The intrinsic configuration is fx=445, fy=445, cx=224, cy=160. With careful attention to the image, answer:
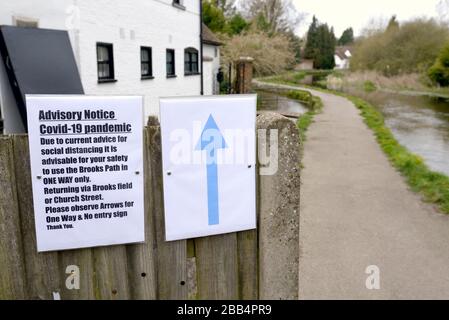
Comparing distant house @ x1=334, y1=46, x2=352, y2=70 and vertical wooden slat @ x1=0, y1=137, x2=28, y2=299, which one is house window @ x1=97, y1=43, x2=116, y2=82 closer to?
vertical wooden slat @ x1=0, y1=137, x2=28, y2=299

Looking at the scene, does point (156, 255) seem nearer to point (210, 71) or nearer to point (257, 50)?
point (210, 71)

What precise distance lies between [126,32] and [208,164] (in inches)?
461

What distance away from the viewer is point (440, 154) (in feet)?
45.2

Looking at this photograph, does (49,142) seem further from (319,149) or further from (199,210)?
(319,149)

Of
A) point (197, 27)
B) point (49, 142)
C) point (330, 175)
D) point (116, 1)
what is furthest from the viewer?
point (197, 27)

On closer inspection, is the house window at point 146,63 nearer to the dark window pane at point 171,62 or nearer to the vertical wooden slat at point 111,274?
the dark window pane at point 171,62

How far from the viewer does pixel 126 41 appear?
1288cm

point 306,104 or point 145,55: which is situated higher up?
point 145,55

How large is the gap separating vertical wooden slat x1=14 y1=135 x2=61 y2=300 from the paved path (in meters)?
2.92

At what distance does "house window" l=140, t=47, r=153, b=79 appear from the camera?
14.4 m

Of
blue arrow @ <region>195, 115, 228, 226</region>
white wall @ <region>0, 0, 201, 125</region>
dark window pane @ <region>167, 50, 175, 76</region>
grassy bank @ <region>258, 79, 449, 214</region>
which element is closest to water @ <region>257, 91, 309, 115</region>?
white wall @ <region>0, 0, 201, 125</region>

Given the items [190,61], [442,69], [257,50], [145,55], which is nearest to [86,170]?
[145,55]

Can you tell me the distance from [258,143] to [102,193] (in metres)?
0.74

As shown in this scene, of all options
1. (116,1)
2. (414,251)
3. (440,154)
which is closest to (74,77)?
(116,1)
